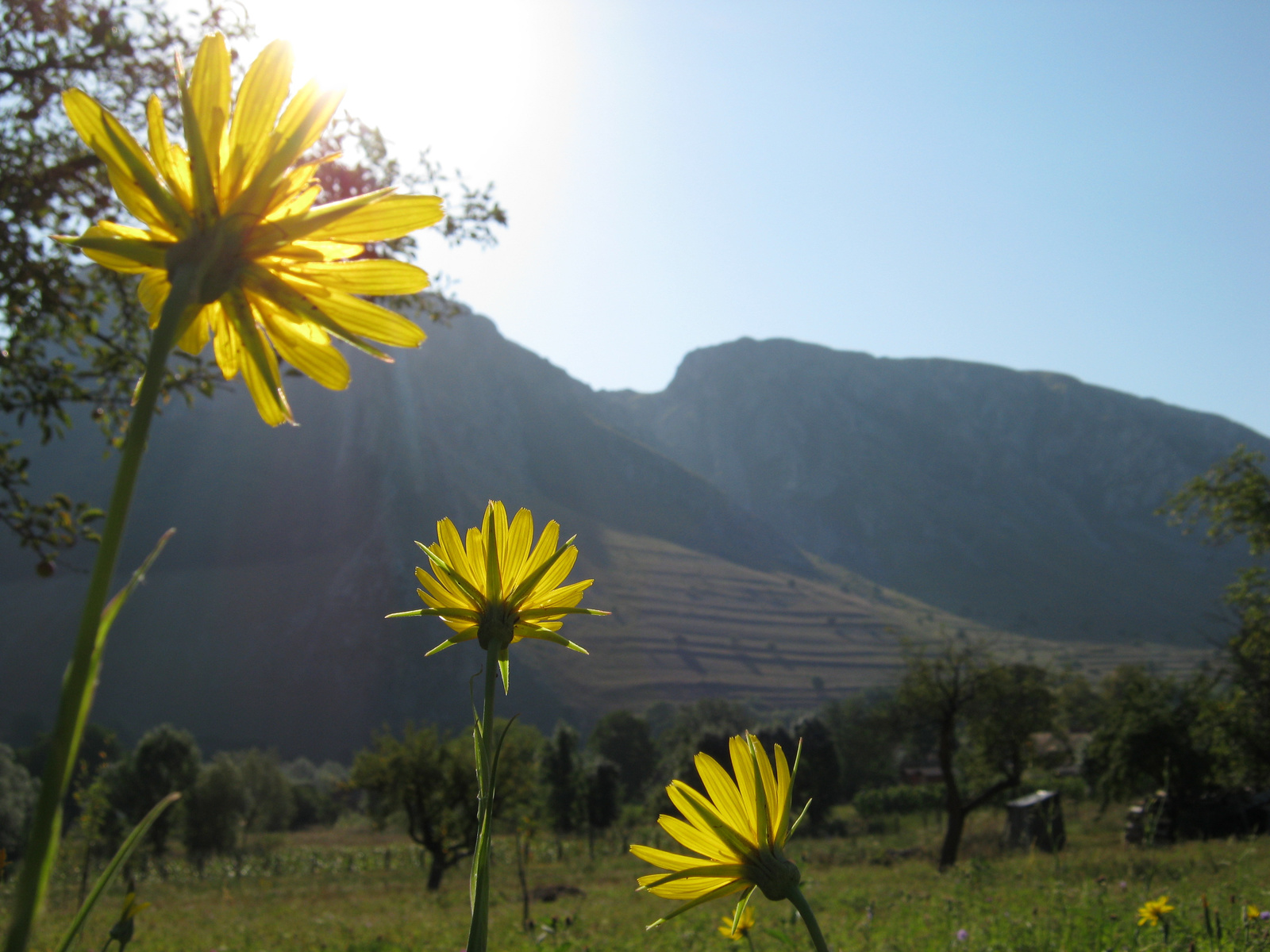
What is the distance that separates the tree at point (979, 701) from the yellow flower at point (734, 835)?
1783 centimetres

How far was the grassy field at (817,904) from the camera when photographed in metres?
3.15

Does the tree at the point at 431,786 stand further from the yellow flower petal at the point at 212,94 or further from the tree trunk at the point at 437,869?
the yellow flower petal at the point at 212,94

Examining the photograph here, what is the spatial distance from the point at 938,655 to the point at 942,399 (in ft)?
615

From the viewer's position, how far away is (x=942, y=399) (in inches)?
7461

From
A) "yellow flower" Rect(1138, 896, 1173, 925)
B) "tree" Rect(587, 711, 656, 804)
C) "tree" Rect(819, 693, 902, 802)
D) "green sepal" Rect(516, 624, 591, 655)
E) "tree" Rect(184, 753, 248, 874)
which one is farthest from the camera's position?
"tree" Rect(587, 711, 656, 804)

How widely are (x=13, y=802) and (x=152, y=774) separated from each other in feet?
15.4

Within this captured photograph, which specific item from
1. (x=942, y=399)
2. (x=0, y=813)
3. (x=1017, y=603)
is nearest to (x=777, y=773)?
(x=0, y=813)

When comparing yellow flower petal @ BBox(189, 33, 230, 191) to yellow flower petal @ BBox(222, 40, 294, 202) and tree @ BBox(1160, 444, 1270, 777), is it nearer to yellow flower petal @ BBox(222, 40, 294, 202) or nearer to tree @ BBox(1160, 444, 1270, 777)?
yellow flower petal @ BBox(222, 40, 294, 202)

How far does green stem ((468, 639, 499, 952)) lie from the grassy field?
0.47 meters

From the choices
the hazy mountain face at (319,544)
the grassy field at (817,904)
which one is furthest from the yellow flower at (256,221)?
the hazy mountain face at (319,544)

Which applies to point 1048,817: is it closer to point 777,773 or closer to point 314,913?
point 777,773

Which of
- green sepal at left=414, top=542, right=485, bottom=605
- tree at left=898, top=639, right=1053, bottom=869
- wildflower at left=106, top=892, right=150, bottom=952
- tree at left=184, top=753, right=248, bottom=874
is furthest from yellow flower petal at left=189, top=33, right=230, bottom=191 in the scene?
tree at left=184, top=753, right=248, bottom=874

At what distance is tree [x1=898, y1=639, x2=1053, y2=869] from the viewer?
675 inches

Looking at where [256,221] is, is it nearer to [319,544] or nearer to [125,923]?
[125,923]
